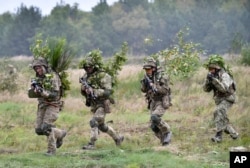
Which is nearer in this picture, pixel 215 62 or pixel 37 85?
pixel 37 85

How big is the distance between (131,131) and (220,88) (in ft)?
11.2

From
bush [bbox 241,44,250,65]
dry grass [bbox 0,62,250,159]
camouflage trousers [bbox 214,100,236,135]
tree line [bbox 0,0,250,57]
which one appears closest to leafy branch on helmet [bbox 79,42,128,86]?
dry grass [bbox 0,62,250,159]

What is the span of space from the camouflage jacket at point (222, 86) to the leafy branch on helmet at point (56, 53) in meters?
3.07

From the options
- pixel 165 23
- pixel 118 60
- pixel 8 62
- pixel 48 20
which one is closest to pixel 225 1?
pixel 165 23

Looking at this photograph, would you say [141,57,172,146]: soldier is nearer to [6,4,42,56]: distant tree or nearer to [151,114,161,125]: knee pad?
[151,114,161,125]: knee pad

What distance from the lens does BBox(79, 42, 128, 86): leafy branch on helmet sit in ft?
36.4

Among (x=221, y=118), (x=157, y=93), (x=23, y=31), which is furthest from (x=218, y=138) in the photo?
(x=23, y=31)

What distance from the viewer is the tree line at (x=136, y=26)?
56.8 meters

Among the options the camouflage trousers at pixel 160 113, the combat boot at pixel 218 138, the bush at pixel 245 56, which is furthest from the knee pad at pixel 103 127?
the bush at pixel 245 56

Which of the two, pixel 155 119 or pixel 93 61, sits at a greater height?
pixel 93 61

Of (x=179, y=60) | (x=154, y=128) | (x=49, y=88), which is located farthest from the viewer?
(x=179, y=60)

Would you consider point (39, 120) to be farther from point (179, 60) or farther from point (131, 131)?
point (179, 60)

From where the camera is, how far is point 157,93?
446 inches

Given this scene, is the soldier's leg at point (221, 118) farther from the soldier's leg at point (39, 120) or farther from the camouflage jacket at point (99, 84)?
the soldier's leg at point (39, 120)
